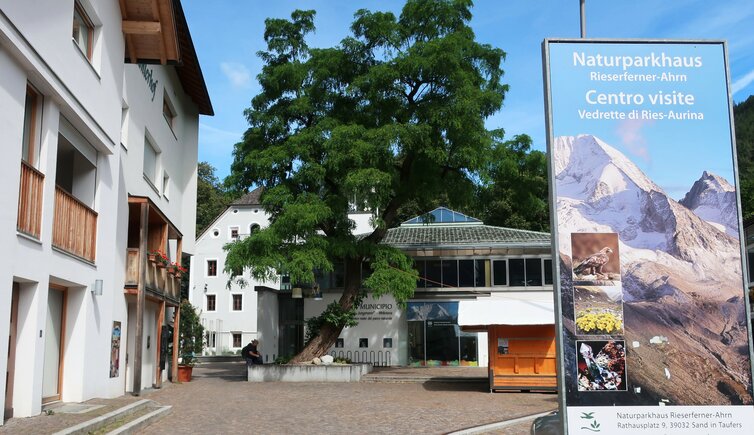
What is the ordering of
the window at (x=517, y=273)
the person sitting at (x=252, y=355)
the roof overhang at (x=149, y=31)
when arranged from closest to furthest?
the roof overhang at (x=149, y=31), the person sitting at (x=252, y=355), the window at (x=517, y=273)

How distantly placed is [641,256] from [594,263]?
44cm

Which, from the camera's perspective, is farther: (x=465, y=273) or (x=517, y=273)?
(x=465, y=273)

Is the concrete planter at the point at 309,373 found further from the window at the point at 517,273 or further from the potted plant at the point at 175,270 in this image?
the window at the point at 517,273

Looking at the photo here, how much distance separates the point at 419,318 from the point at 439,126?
39.4ft

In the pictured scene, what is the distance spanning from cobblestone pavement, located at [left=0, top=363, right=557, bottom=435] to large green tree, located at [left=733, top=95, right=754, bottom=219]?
32.5 meters

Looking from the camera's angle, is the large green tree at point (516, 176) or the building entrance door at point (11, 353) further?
the large green tree at point (516, 176)

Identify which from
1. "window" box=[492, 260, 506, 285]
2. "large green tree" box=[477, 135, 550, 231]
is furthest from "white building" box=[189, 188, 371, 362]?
"large green tree" box=[477, 135, 550, 231]

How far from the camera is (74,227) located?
13.8 m

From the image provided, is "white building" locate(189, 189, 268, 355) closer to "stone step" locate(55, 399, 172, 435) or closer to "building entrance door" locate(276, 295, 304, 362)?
"building entrance door" locate(276, 295, 304, 362)

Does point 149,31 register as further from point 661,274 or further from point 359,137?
point 661,274

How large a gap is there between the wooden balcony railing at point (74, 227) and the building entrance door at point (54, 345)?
33.0 inches

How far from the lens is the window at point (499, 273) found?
34.1m

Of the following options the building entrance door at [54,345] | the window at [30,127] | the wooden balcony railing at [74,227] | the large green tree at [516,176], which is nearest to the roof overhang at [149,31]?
the wooden balcony railing at [74,227]

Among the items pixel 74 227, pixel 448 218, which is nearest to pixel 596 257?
pixel 74 227
